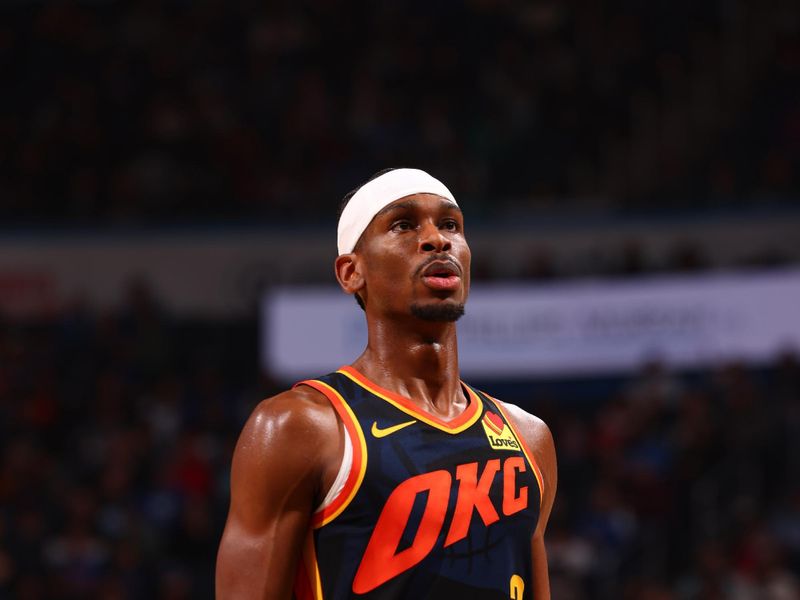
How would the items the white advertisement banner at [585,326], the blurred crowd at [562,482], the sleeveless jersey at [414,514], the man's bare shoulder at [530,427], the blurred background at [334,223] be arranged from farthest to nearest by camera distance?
1. the white advertisement banner at [585,326]
2. the blurred background at [334,223]
3. the blurred crowd at [562,482]
4. the man's bare shoulder at [530,427]
5. the sleeveless jersey at [414,514]

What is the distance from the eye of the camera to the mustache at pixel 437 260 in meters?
3.37

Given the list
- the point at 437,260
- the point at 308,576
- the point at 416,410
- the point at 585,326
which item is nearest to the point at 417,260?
the point at 437,260

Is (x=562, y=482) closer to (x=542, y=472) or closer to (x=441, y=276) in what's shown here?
(x=542, y=472)

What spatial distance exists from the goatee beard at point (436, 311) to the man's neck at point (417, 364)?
0.06 m

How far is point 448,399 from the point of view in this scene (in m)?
3.46

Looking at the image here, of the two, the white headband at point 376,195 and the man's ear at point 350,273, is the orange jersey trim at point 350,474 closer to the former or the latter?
the man's ear at point 350,273

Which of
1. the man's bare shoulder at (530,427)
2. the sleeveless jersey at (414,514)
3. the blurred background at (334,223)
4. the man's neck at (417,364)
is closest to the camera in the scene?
the sleeveless jersey at (414,514)

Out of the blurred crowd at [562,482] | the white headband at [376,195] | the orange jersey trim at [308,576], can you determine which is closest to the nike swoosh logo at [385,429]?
the orange jersey trim at [308,576]

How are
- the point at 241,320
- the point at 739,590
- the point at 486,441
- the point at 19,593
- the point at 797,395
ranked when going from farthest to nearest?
the point at 241,320
the point at 797,395
the point at 19,593
the point at 739,590
the point at 486,441

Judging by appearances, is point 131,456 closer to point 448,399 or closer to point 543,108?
point 543,108

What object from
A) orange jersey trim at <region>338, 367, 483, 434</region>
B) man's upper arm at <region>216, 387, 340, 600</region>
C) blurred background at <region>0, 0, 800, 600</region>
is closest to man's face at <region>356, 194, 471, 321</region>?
orange jersey trim at <region>338, 367, 483, 434</region>

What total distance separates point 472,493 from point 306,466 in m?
0.41

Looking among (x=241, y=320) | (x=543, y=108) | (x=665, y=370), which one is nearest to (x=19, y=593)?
(x=241, y=320)

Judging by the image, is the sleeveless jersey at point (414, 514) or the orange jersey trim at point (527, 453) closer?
the sleeveless jersey at point (414, 514)
